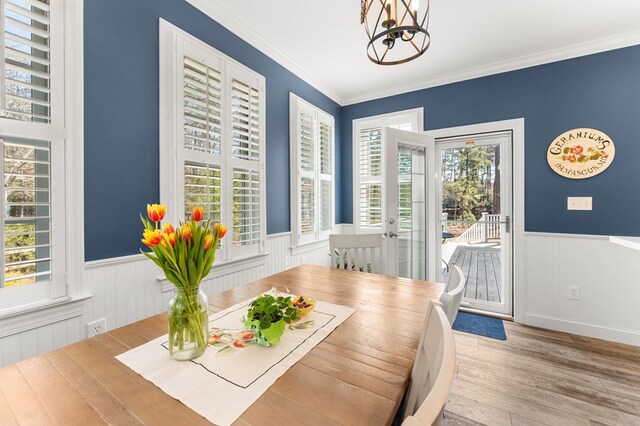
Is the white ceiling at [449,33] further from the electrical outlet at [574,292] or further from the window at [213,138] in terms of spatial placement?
the electrical outlet at [574,292]

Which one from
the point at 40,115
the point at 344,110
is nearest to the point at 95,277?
the point at 40,115

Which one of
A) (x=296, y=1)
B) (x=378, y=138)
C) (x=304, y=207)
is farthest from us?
(x=378, y=138)

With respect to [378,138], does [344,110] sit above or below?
above

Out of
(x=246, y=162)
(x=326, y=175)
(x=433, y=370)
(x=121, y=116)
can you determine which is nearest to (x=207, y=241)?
(x=433, y=370)

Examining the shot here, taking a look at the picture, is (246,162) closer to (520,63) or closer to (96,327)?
(96,327)

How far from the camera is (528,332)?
2773mm

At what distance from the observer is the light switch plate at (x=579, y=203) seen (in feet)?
8.77

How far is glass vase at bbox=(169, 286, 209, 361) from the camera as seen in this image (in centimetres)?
86

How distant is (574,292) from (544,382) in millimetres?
1254

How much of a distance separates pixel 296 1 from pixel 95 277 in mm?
2287

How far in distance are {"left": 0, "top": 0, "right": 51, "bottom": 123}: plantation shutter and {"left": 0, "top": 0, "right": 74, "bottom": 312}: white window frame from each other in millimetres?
33

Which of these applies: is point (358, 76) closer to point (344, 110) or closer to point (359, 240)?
point (344, 110)

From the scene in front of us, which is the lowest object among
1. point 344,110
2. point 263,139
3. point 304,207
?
point 304,207

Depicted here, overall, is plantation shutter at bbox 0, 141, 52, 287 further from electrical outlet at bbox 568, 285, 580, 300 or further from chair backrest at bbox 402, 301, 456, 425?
electrical outlet at bbox 568, 285, 580, 300
